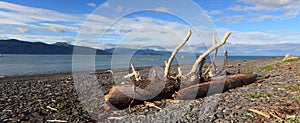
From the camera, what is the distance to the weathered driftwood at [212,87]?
37.7ft

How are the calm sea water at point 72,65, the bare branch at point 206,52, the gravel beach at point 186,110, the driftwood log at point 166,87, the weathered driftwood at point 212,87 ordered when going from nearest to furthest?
the gravel beach at point 186,110, the driftwood log at point 166,87, the weathered driftwood at point 212,87, the bare branch at point 206,52, the calm sea water at point 72,65

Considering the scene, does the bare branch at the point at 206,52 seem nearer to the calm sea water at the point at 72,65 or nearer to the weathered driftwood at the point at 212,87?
the weathered driftwood at the point at 212,87

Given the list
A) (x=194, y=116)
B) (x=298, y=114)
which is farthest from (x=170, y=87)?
(x=298, y=114)

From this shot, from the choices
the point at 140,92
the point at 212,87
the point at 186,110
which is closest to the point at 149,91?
the point at 140,92

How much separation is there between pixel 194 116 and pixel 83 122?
4186 mm

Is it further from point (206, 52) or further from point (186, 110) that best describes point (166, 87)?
point (206, 52)

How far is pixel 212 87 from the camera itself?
40.2ft

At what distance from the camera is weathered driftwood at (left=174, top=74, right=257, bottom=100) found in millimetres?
11477

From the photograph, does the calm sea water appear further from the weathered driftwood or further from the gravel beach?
the gravel beach

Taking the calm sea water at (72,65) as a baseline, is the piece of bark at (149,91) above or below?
above

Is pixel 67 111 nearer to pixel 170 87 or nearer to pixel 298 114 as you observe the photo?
pixel 170 87

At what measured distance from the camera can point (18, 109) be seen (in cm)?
1131

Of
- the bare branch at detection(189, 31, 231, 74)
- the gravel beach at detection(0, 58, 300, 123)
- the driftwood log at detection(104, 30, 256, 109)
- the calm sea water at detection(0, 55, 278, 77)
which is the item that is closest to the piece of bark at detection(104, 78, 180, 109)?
the driftwood log at detection(104, 30, 256, 109)

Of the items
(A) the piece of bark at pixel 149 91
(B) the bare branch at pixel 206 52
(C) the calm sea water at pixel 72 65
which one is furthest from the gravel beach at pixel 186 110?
(C) the calm sea water at pixel 72 65
